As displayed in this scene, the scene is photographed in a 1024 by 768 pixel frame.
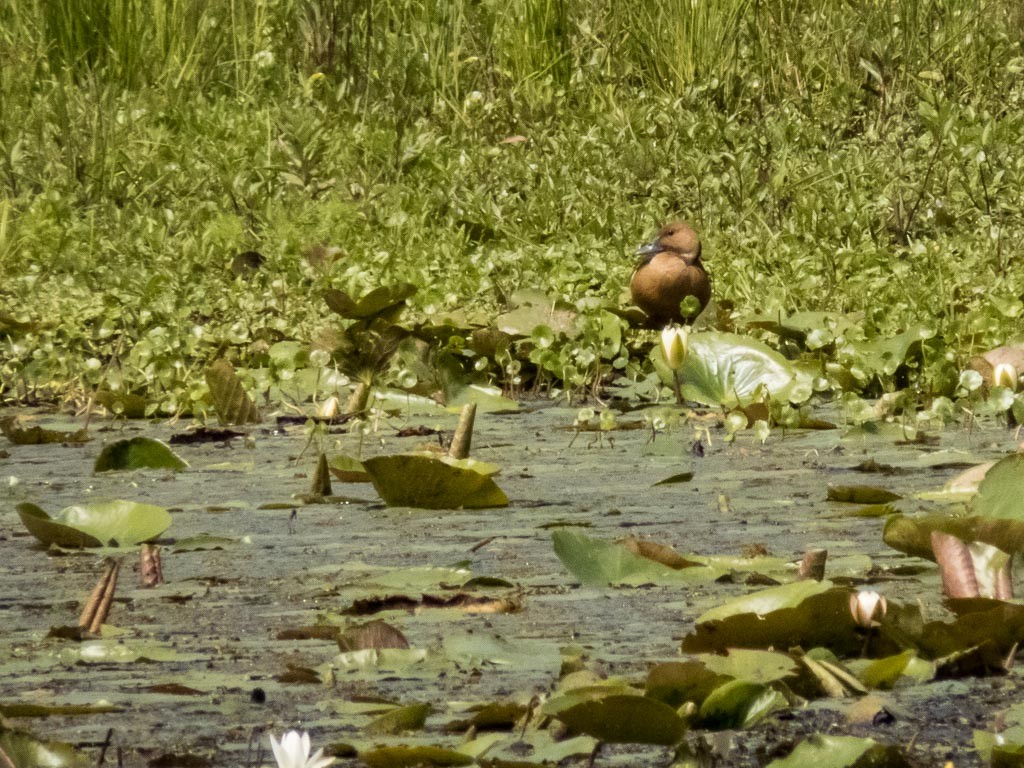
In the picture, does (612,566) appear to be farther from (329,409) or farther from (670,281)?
(670,281)

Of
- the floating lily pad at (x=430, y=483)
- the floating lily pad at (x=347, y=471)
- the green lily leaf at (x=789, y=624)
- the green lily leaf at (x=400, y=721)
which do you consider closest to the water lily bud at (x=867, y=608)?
the green lily leaf at (x=789, y=624)

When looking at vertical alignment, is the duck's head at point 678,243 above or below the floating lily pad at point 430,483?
above

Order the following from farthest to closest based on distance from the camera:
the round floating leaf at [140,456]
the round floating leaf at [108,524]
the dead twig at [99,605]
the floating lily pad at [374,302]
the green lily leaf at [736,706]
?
the floating lily pad at [374,302], the round floating leaf at [140,456], the round floating leaf at [108,524], the dead twig at [99,605], the green lily leaf at [736,706]

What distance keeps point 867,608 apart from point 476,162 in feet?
18.4

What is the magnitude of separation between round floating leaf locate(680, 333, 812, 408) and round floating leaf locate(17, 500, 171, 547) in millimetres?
1653

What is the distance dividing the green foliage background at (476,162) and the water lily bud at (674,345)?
480 millimetres

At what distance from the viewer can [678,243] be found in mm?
4992

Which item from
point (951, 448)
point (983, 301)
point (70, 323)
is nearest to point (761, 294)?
point (983, 301)

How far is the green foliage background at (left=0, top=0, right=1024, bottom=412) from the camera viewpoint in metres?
5.19

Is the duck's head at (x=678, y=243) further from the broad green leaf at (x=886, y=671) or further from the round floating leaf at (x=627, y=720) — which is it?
the round floating leaf at (x=627, y=720)

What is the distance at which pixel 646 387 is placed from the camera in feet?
15.0

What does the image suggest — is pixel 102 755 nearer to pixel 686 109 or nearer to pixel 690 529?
pixel 690 529

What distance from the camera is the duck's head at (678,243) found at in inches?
195

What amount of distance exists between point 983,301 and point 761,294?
650mm
